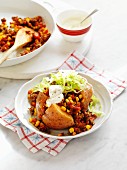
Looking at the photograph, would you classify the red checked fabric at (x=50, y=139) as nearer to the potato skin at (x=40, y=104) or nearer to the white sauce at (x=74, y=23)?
the potato skin at (x=40, y=104)

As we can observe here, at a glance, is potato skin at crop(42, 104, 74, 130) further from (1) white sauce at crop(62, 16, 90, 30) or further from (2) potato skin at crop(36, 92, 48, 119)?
(1) white sauce at crop(62, 16, 90, 30)

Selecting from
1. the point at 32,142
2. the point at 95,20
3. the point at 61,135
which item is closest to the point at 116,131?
the point at 61,135

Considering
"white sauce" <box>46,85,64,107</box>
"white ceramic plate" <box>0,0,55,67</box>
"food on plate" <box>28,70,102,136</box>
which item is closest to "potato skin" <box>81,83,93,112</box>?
"food on plate" <box>28,70,102,136</box>

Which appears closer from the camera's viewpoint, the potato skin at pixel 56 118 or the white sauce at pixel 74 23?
the potato skin at pixel 56 118

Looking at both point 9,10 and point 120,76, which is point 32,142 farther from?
point 9,10

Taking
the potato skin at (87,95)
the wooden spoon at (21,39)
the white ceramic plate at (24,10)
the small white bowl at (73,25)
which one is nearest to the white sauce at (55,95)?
the potato skin at (87,95)

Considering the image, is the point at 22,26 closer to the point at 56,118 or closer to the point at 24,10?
the point at 24,10

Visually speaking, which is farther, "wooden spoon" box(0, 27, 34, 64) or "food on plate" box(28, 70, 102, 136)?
"wooden spoon" box(0, 27, 34, 64)
